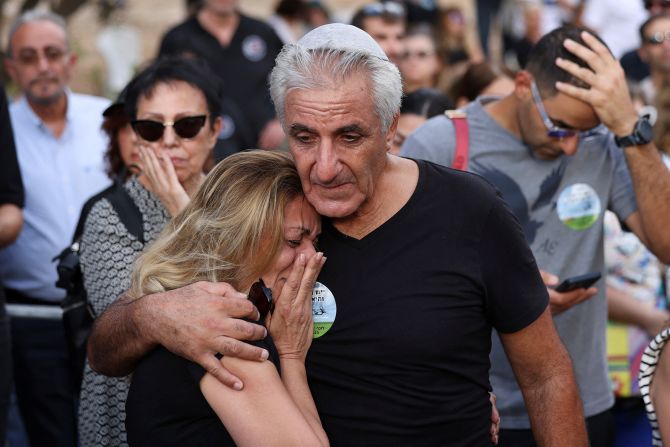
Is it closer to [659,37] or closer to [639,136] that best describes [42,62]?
[639,136]

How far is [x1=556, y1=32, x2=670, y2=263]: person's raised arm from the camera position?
3854mm

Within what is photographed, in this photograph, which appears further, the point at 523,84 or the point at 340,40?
the point at 523,84

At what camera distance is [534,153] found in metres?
4.02

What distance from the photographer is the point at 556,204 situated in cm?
400

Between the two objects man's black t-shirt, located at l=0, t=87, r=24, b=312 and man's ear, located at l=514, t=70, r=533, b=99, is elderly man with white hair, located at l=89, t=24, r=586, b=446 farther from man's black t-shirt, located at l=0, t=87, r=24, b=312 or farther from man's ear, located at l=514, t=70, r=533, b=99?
man's black t-shirt, located at l=0, t=87, r=24, b=312

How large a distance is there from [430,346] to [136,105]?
1797 millimetres

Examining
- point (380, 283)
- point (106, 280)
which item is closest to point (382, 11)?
point (106, 280)

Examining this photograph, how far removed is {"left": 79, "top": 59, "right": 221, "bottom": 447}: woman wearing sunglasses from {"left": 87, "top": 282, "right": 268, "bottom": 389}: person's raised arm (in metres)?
0.70

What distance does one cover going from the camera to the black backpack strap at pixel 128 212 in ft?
12.3

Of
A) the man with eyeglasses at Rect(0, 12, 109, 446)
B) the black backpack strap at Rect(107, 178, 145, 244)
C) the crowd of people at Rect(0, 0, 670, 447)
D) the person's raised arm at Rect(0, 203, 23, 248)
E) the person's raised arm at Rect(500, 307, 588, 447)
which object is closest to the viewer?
the crowd of people at Rect(0, 0, 670, 447)

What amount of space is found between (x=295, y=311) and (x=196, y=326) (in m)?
0.30

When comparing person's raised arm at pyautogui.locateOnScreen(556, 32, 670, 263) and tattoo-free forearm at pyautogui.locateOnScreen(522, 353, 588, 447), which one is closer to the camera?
tattoo-free forearm at pyautogui.locateOnScreen(522, 353, 588, 447)

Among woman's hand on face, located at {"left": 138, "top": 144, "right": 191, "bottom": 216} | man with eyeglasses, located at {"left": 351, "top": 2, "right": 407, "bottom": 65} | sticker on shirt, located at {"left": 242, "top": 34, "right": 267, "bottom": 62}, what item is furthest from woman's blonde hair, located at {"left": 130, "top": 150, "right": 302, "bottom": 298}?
sticker on shirt, located at {"left": 242, "top": 34, "right": 267, "bottom": 62}

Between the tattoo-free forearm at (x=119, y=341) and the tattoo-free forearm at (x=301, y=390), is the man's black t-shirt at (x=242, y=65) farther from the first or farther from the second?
the tattoo-free forearm at (x=301, y=390)
